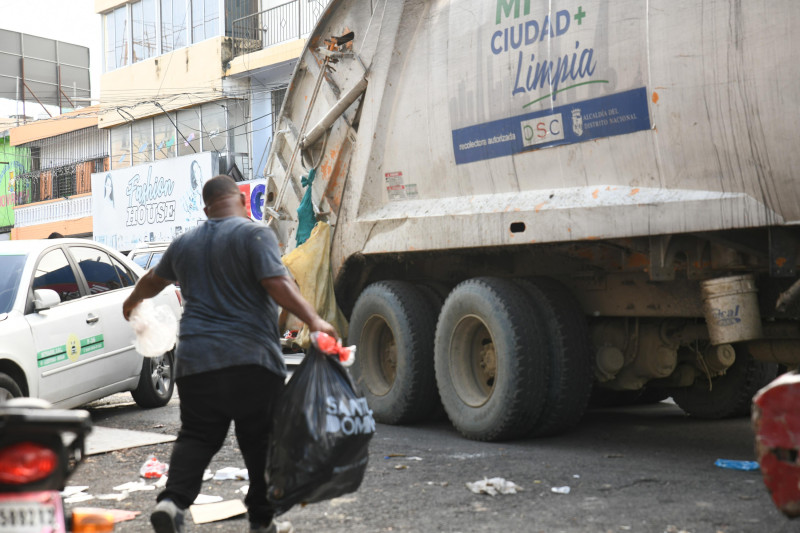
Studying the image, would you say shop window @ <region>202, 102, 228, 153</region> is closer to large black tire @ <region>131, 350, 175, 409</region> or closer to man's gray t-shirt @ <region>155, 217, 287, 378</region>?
large black tire @ <region>131, 350, 175, 409</region>

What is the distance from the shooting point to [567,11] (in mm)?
5719

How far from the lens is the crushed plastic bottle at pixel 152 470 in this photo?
18.8ft

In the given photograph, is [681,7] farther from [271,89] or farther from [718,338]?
[271,89]

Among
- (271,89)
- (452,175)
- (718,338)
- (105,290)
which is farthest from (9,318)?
(271,89)

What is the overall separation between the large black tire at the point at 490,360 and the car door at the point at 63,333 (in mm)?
2645

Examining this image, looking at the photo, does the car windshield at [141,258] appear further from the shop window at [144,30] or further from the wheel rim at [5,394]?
the shop window at [144,30]

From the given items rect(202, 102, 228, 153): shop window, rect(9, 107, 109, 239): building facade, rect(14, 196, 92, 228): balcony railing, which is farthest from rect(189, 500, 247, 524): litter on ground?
rect(14, 196, 92, 228): balcony railing

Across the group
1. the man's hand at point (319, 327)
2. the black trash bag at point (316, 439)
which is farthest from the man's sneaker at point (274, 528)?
the man's hand at point (319, 327)

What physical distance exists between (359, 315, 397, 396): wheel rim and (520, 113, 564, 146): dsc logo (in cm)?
222

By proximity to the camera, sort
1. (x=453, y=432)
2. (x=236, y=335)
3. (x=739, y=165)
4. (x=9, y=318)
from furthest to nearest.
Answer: (x=453, y=432) < (x=9, y=318) < (x=739, y=165) < (x=236, y=335)

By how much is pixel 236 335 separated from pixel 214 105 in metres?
19.6

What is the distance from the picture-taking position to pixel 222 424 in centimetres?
402

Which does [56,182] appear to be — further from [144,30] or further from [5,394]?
[5,394]

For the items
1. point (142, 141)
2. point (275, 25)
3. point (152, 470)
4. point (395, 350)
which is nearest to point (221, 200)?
point (152, 470)
